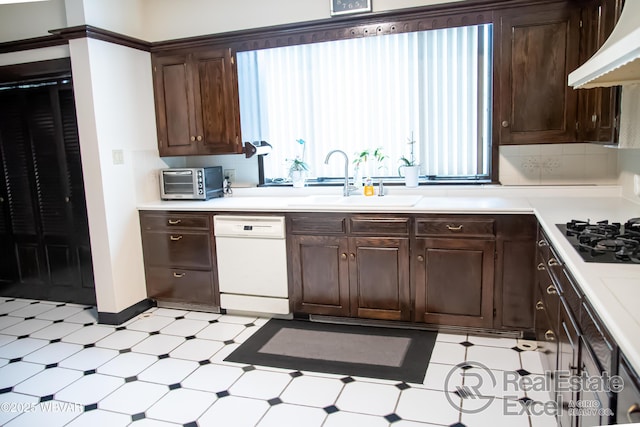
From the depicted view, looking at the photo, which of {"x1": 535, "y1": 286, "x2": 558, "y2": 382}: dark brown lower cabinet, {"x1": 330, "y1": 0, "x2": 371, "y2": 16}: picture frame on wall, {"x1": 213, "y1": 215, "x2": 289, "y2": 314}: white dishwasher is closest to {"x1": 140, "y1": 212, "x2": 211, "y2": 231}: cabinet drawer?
{"x1": 213, "y1": 215, "x2": 289, "y2": 314}: white dishwasher

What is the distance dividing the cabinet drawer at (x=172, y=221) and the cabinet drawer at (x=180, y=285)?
0.37m

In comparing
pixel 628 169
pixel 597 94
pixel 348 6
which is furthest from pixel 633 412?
pixel 348 6

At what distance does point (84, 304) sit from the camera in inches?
172

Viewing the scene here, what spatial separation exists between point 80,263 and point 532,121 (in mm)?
3843

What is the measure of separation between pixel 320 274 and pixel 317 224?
379 mm

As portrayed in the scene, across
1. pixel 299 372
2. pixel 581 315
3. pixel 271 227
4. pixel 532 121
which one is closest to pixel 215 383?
pixel 299 372

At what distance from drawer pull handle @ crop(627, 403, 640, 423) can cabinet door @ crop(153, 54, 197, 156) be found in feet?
12.2

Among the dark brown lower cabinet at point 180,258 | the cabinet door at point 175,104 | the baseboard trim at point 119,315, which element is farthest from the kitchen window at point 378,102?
the baseboard trim at point 119,315

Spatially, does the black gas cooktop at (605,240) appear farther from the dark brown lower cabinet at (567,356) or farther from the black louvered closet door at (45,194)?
the black louvered closet door at (45,194)

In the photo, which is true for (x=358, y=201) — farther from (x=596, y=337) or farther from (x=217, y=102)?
(x=596, y=337)

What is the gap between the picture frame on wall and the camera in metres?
3.63

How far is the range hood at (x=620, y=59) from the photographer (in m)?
1.49

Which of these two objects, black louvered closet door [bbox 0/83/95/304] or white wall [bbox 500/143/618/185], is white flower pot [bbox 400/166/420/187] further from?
black louvered closet door [bbox 0/83/95/304]

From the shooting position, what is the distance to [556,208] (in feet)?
9.84
